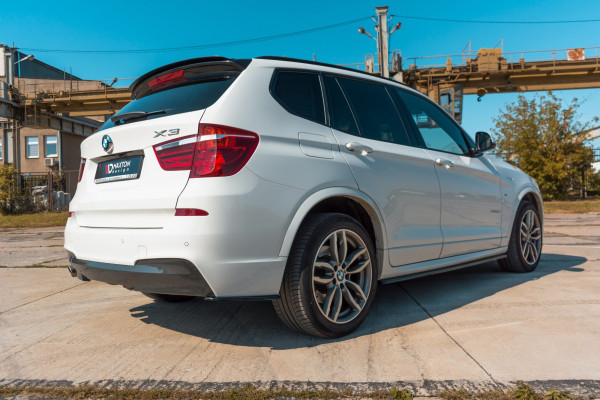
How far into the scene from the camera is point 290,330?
3047mm

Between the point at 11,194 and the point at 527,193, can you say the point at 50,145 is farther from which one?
the point at 527,193

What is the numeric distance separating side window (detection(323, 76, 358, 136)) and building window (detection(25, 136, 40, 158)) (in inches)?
1392

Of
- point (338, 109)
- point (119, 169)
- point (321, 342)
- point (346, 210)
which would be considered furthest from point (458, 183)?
point (119, 169)

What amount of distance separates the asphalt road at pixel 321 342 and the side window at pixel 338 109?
1381mm

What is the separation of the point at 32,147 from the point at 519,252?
35996mm

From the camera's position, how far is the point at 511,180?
15.6ft

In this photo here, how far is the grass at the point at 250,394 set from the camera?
2021 mm

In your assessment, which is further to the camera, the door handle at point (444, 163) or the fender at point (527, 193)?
the fender at point (527, 193)

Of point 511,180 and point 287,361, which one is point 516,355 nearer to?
point 287,361

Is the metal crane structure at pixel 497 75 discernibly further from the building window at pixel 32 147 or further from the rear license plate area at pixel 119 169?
the rear license plate area at pixel 119 169

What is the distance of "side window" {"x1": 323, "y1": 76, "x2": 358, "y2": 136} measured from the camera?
10.1 feet

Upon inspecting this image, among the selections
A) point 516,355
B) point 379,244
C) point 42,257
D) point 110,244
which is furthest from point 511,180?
point 42,257

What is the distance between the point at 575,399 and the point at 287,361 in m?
1.38

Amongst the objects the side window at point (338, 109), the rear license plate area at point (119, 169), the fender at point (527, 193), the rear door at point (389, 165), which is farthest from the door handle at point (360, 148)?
the fender at point (527, 193)
